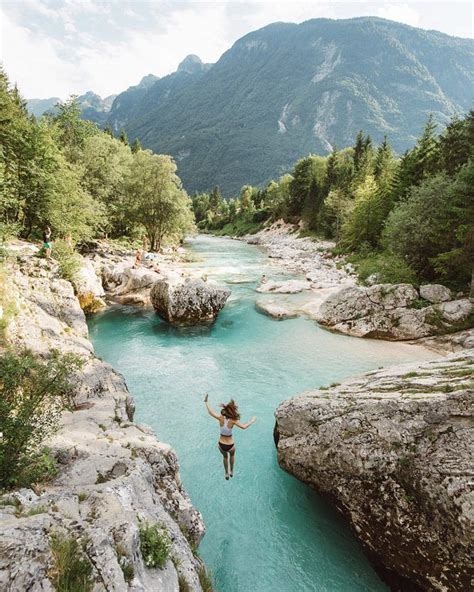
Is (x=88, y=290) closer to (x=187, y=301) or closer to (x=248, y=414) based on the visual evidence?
(x=187, y=301)

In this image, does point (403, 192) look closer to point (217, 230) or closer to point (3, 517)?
point (3, 517)

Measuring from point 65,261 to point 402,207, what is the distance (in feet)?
85.2

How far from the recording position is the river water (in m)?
8.00

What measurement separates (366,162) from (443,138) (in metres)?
28.2

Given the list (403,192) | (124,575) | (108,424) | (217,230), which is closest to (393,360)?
(108,424)

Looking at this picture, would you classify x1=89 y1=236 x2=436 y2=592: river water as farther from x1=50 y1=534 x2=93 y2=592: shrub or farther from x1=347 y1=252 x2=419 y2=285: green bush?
x1=347 y1=252 x2=419 y2=285: green bush

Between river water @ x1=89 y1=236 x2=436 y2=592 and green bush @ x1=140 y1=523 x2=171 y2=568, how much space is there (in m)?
3.75

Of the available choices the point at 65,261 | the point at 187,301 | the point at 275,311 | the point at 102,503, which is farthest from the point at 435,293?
the point at 65,261

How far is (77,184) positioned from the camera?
1325 inches

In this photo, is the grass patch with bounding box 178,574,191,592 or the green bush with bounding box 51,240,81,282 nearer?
the grass patch with bounding box 178,574,191,592

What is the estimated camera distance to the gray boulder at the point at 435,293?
68.2 feet

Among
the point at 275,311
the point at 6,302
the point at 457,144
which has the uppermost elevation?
the point at 457,144

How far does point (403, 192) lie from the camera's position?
40000 mm

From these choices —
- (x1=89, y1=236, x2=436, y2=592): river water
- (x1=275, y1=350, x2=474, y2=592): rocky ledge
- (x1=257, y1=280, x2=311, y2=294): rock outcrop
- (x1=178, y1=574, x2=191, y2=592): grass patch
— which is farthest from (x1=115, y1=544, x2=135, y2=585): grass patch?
(x1=257, y1=280, x2=311, y2=294): rock outcrop
